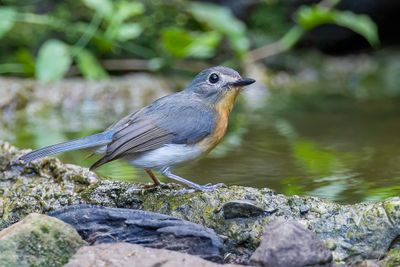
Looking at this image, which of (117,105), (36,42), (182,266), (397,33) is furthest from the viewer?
(397,33)

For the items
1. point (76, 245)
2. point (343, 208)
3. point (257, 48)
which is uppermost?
point (257, 48)

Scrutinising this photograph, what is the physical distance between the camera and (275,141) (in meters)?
7.38

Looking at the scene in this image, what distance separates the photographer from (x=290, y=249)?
3.58 m

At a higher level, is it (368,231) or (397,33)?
(397,33)

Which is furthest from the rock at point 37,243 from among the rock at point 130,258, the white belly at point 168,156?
the white belly at point 168,156

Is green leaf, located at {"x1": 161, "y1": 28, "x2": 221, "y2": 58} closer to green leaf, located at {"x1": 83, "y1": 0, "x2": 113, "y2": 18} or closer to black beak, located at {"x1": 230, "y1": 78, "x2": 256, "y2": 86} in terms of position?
green leaf, located at {"x1": 83, "y1": 0, "x2": 113, "y2": 18}

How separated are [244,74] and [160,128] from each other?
631cm

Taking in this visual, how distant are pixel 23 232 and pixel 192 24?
28.1 feet

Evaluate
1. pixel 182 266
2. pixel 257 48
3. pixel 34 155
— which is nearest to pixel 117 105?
pixel 257 48

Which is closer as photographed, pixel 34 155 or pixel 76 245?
pixel 76 245

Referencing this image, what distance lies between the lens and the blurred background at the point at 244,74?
6168 millimetres

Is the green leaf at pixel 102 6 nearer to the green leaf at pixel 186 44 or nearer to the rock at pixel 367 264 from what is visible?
the green leaf at pixel 186 44

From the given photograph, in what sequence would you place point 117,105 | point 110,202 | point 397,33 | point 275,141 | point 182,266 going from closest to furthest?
point 182,266
point 110,202
point 275,141
point 117,105
point 397,33

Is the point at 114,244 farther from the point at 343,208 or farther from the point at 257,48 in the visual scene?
the point at 257,48
